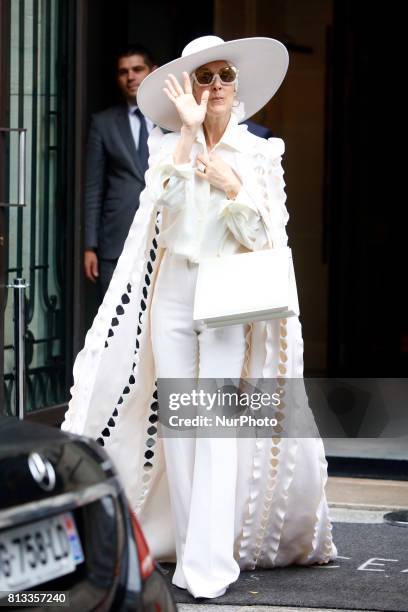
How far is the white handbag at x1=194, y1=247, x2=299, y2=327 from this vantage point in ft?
16.1

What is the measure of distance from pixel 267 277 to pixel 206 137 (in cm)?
62

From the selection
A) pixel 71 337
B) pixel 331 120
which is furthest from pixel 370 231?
pixel 71 337

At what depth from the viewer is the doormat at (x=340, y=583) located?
484cm

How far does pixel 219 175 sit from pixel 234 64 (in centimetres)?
48

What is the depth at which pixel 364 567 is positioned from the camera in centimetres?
538

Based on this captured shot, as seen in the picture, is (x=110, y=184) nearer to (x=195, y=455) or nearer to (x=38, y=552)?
(x=195, y=455)

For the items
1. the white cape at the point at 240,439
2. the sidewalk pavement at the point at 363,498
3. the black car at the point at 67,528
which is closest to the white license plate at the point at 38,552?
the black car at the point at 67,528

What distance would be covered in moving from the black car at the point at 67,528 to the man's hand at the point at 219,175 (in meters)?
2.15

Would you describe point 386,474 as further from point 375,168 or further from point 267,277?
point 375,168

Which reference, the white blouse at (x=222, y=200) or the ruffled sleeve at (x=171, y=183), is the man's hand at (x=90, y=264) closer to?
the white blouse at (x=222, y=200)

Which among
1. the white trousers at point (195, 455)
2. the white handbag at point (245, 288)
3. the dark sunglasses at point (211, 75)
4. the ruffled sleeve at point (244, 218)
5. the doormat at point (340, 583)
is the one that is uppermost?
the dark sunglasses at point (211, 75)

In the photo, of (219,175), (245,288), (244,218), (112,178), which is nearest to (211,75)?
(219,175)

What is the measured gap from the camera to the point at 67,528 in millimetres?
2877

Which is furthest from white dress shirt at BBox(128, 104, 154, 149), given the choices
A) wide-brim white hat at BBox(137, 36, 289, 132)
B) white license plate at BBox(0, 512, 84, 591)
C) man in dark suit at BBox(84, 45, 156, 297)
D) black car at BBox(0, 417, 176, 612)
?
white license plate at BBox(0, 512, 84, 591)
